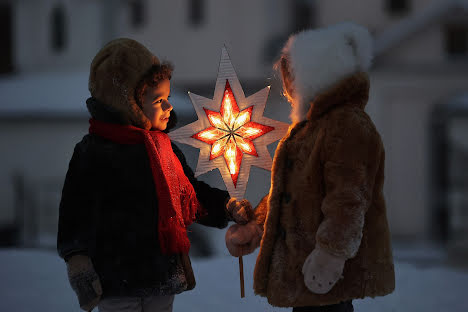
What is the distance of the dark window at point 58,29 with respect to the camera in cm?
848

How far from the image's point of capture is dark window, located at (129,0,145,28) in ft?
24.7

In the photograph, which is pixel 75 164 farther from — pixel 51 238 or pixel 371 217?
pixel 51 238

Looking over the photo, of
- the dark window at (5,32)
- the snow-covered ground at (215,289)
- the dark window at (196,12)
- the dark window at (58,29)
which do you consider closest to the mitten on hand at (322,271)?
the snow-covered ground at (215,289)

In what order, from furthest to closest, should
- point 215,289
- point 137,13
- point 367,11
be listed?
point 137,13
point 367,11
point 215,289

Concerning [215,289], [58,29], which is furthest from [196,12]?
[215,289]

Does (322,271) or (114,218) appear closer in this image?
(322,271)

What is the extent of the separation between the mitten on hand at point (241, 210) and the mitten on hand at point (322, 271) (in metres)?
0.41

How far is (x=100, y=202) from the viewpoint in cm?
172

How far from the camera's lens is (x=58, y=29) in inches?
340

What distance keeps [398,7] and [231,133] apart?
6.19m

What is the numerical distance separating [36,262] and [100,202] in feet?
7.94

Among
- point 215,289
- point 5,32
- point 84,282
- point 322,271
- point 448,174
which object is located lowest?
point 448,174

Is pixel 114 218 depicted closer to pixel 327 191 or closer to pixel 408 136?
pixel 327 191

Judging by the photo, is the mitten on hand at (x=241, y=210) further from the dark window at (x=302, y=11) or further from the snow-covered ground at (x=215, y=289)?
the dark window at (x=302, y=11)
